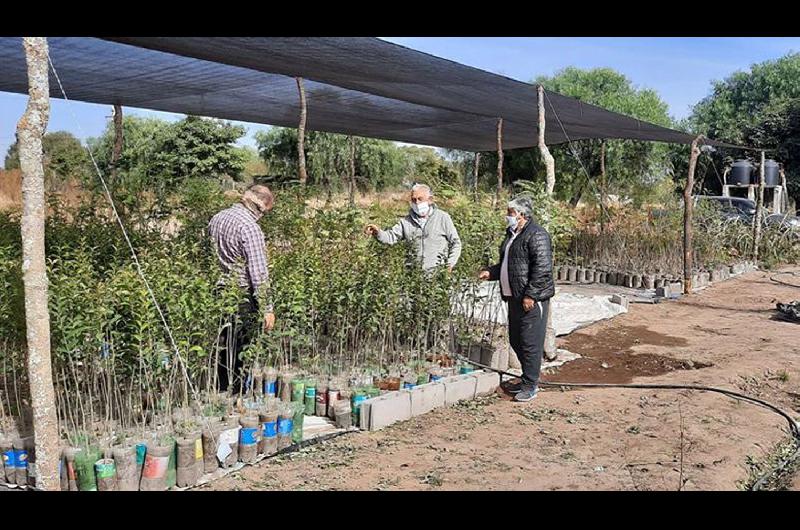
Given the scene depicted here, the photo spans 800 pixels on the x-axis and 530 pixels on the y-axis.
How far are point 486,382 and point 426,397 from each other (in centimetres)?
70

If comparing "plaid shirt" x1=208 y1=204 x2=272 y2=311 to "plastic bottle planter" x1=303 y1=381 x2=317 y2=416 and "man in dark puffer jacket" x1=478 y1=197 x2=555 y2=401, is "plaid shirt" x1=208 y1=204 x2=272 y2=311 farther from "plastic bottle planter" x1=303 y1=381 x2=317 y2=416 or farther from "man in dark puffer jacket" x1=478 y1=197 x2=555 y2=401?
"man in dark puffer jacket" x1=478 y1=197 x2=555 y2=401

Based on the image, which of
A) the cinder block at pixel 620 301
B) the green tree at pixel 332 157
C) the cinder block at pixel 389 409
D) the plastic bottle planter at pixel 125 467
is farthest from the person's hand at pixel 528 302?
the green tree at pixel 332 157

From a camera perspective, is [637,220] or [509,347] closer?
[509,347]

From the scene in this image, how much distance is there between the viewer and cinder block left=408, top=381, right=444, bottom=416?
4293 millimetres

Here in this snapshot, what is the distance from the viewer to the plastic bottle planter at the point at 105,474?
2955 millimetres

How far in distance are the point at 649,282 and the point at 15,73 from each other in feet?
28.2

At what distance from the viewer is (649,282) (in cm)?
1029

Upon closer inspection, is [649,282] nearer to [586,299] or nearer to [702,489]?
[586,299]

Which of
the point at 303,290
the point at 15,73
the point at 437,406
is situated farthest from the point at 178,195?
the point at 437,406

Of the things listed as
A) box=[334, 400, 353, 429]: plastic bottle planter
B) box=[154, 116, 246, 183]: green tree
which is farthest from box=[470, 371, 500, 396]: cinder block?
box=[154, 116, 246, 183]: green tree

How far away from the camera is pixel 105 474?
2955 mm

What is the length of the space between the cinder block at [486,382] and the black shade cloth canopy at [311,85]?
97.0 inches

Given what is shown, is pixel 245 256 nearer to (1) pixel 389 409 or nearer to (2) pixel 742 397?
(1) pixel 389 409

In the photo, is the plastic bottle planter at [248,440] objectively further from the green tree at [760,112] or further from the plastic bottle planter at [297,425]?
the green tree at [760,112]
